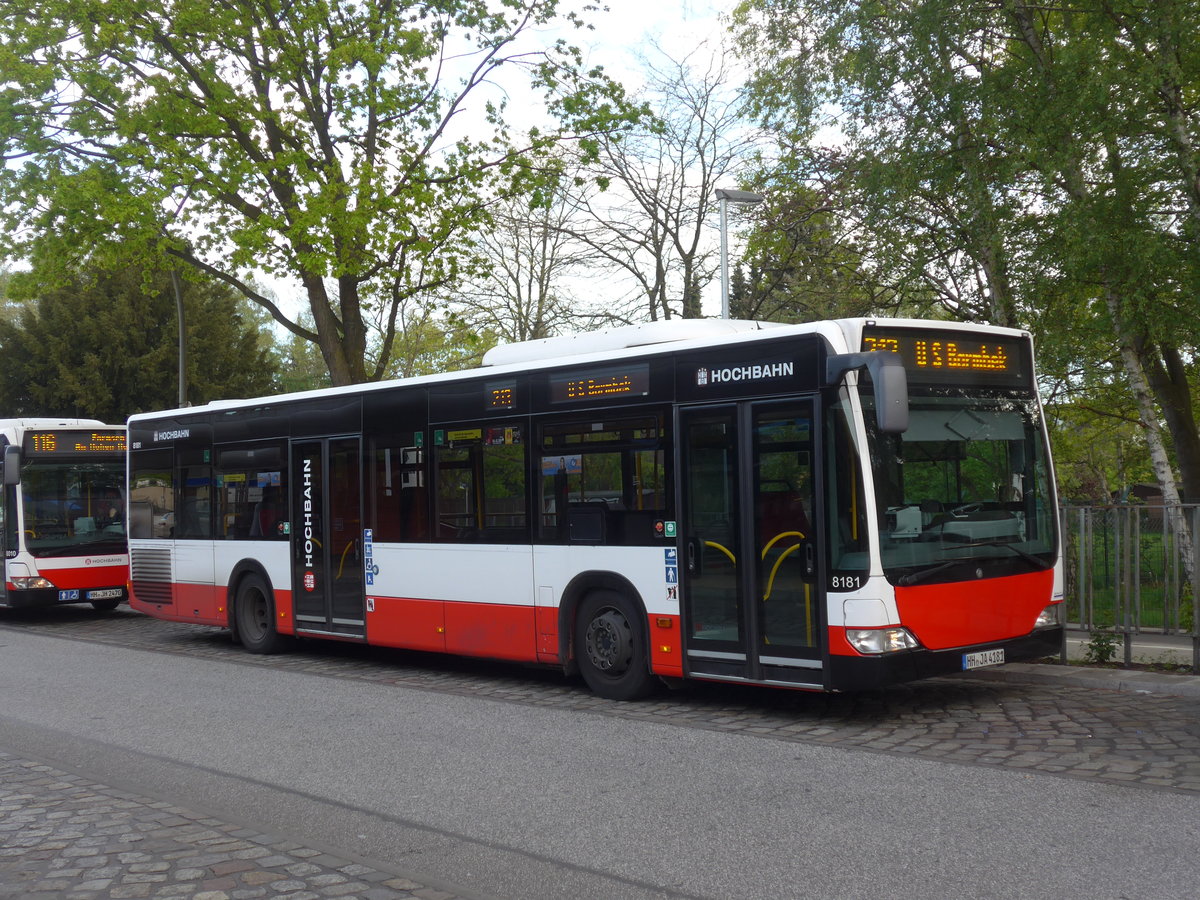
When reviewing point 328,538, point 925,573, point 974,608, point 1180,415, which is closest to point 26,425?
point 328,538

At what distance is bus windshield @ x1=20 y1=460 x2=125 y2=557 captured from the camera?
19.1m

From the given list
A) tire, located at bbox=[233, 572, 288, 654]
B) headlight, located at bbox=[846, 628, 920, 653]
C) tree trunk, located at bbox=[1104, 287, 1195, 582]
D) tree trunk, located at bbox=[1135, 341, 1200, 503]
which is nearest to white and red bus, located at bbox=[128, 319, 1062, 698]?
headlight, located at bbox=[846, 628, 920, 653]

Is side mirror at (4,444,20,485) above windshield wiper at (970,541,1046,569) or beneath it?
above

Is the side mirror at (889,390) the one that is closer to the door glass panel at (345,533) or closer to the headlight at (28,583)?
the door glass panel at (345,533)

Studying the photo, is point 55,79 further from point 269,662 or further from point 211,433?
point 269,662

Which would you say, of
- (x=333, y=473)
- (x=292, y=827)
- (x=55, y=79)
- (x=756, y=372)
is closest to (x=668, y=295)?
(x=55, y=79)

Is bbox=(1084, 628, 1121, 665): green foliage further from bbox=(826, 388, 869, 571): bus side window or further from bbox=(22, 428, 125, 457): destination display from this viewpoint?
bbox=(22, 428, 125, 457): destination display

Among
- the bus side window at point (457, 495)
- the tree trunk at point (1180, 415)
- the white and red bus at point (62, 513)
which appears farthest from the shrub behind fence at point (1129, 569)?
the white and red bus at point (62, 513)

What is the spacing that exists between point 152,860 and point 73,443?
15311 millimetres

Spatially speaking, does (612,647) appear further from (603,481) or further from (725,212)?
(725,212)

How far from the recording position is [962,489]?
29.1ft

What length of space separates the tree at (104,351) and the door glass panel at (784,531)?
3463 centimetres

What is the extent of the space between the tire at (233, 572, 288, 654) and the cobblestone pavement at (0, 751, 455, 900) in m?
7.33

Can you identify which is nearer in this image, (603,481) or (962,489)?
(962,489)
